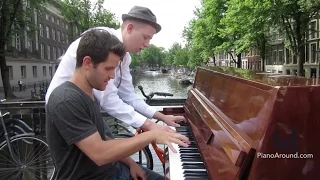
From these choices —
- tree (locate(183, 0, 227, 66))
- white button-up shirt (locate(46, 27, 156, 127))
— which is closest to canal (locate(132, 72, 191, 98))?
tree (locate(183, 0, 227, 66))

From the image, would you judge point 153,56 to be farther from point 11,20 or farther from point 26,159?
point 26,159

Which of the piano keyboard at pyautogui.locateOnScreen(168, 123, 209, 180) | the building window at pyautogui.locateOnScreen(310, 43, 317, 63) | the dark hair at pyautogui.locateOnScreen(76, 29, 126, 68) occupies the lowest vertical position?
the piano keyboard at pyautogui.locateOnScreen(168, 123, 209, 180)

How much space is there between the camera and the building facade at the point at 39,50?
42812mm

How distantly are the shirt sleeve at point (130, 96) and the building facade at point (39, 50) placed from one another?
33958 millimetres

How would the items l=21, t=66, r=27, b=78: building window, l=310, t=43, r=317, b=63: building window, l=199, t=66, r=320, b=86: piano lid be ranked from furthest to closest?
l=21, t=66, r=27, b=78: building window, l=310, t=43, r=317, b=63: building window, l=199, t=66, r=320, b=86: piano lid

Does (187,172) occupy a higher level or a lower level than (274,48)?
lower

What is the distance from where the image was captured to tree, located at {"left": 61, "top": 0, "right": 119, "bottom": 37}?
133ft

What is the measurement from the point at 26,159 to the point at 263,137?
14.5 feet

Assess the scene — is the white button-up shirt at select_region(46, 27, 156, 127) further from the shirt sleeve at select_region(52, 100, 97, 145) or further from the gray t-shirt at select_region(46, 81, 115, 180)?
the shirt sleeve at select_region(52, 100, 97, 145)

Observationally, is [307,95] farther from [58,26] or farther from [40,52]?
[58,26]

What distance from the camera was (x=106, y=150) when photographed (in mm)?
2010

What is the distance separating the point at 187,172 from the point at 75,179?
2.35ft

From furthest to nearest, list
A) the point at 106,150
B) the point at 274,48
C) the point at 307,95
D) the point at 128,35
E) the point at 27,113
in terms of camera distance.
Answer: the point at 274,48 < the point at 27,113 < the point at 128,35 < the point at 106,150 < the point at 307,95

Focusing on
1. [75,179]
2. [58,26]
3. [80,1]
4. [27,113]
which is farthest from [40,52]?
[75,179]
